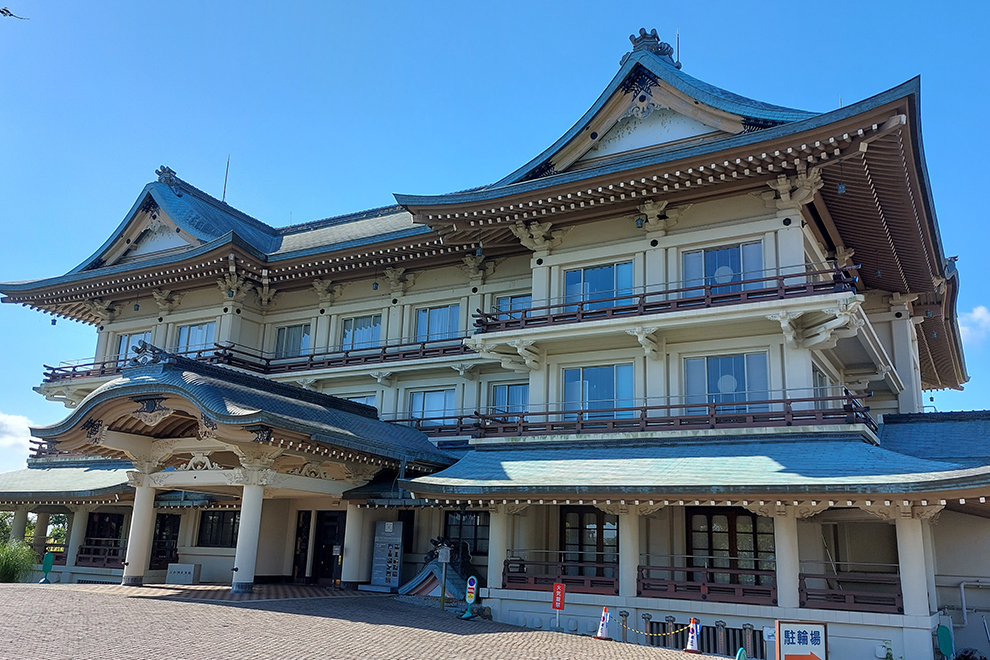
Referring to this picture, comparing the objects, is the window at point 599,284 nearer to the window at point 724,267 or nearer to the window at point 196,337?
the window at point 724,267

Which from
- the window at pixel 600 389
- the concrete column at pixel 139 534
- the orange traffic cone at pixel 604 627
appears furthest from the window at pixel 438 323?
the orange traffic cone at pixel 604 627

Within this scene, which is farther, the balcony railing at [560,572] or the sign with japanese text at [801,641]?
the balcony railing at [560,572]

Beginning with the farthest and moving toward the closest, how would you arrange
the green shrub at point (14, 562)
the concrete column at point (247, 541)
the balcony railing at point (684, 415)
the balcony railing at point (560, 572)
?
1. the green shrub at point (14, 562)
2. the concrete column at point (247, 541)
3. the balcony railing at point (684, 415)
4. the balcony railing at point (560, 572)

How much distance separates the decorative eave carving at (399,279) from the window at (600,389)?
26.3ft

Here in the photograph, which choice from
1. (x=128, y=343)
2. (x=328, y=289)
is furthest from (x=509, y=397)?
(x=128, y=343)

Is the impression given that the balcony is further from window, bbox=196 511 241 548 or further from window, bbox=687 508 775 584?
window, bbox=687 508 775 584

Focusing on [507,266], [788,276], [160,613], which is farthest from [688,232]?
[160,613]

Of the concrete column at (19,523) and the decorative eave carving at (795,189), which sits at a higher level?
the decorative eave carving at (795,189)

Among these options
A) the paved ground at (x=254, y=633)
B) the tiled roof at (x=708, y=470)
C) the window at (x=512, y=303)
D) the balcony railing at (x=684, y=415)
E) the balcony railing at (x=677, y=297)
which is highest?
the window at (x=512, y=303)

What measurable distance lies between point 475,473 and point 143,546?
32.1 ft

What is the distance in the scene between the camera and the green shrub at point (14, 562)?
23091 mm

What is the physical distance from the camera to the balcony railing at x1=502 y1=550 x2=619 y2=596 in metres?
17.5

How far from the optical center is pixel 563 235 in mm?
22844

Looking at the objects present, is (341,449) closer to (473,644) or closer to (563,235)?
(473,644)
